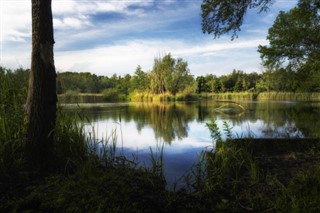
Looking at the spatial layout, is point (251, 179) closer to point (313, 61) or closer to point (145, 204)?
point (145, 204)

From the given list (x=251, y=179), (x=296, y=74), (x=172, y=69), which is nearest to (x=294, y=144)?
(x=251, y=179)

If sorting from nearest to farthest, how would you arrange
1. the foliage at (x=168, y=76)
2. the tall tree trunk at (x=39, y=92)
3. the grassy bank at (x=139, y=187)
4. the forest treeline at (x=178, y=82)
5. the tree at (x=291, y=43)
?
the grassy bank at (x=139, y=187)
the tall tree trunk at (x=39, y=92)
the forest treeline at (x=178, y=82)
the tree at (x=291, y=43)
the foliage at (x=168, y=76)

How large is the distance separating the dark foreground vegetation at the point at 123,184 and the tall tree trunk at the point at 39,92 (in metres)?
0.20

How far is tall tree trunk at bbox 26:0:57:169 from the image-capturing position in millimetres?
3072

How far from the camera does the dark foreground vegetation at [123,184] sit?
2297mm

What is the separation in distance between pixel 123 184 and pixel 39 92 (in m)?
1.51

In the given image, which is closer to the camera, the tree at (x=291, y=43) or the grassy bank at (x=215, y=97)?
the tree at (x=291, y=43)

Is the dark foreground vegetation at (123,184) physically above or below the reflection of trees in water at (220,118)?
above

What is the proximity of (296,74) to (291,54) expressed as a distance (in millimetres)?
1666

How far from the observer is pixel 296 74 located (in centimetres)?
2034

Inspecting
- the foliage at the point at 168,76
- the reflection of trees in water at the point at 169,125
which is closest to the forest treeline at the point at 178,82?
the foliage at the point at 168,76

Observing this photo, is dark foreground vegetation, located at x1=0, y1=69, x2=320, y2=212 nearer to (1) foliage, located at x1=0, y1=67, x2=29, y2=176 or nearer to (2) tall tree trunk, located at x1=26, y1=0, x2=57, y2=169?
Result: (1) foliage, located at x1=0, y1=67, x2=29, y2=176

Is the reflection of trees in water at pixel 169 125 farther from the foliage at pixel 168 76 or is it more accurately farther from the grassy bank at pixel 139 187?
the foliage at pixel 168 76

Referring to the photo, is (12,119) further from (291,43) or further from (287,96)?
(287,96)
